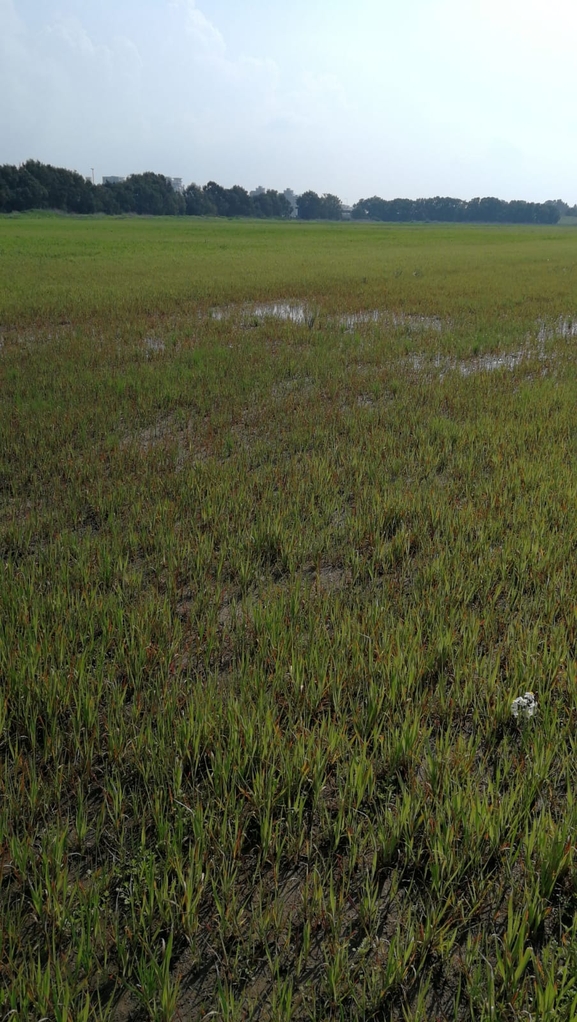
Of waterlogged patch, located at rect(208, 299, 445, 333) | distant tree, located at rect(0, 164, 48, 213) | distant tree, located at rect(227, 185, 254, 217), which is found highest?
distant tree, located at rect(227, 185, 254, 217)

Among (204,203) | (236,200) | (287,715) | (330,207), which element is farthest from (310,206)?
(287,715)

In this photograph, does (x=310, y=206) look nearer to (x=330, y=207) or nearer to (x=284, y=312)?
(x=330, y=207)

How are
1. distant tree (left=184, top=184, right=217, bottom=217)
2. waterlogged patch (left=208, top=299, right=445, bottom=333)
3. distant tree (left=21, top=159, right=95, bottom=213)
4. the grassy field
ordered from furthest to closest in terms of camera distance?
distant tree (left=184, top=184, right=217, bottom=217)
distant tree (left=21, top=159, right=95, bottom=213)
waterlogged patch (left=208, top=299, right=445, bottom=333)
the grassy field

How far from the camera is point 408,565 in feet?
11.6

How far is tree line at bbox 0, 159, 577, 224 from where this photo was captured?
67688mm

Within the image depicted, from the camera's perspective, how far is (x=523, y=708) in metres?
2.31

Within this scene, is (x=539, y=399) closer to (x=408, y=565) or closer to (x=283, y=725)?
(x=408, y=565)

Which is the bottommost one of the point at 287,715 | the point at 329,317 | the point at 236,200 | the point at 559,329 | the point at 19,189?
the point at 287,715

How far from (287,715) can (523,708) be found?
83cm

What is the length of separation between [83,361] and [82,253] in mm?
19450

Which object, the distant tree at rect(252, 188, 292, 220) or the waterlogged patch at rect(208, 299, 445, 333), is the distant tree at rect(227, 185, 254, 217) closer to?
the distant tree at rect(252, 188, 292, 220)

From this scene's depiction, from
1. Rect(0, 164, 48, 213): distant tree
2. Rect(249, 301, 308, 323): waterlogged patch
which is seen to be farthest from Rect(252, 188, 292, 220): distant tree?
Rect(249, 301, 308, 323): waterlogged patch

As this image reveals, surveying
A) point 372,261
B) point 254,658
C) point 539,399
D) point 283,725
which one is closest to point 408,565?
point 254,658

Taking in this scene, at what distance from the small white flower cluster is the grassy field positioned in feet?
0.20
